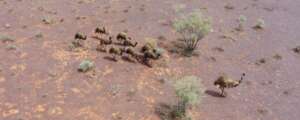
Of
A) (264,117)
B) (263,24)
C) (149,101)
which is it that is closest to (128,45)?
(149,101)

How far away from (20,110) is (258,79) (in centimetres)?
1110

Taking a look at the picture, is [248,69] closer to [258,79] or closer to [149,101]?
[258,79]

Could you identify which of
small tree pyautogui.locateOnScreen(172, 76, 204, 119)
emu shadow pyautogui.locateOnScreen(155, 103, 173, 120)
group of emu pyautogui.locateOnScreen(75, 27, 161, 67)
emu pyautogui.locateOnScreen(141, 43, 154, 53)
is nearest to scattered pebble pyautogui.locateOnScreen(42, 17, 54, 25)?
group of emu pyautogui.locateOnScreen(75, 27, 161, 67)

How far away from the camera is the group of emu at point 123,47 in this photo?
1842 centimetres

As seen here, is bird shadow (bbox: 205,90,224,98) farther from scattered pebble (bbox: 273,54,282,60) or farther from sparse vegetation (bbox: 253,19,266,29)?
sparse vegetation (bbox: 253,19,266,29)

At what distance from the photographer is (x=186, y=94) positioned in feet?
47.6

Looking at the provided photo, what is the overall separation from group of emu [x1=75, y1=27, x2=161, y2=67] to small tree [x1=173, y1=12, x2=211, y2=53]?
2065mm

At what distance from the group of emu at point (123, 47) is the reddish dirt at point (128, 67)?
0.50m

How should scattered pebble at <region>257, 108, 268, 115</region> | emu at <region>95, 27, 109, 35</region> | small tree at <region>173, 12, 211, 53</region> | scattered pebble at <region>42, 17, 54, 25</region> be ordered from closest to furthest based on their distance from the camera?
scattered pebble at <region>257, 108, 268, 115</region>, small tree at <region>173, 12, 211, 53</region>, emu at <region>95, 27, 109, 35</region>, scattered pebble at <region>42, 17, 54, 25</region>

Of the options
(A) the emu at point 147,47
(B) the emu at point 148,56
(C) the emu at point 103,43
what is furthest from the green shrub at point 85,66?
(A) the emu at point 147,47

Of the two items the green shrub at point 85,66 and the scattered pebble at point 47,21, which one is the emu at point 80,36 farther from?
the scattered pebble at point 47,21

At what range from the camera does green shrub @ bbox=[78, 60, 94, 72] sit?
16.8m

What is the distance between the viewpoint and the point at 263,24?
81.1 ft

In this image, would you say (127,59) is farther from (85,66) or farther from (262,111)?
(262,111)
